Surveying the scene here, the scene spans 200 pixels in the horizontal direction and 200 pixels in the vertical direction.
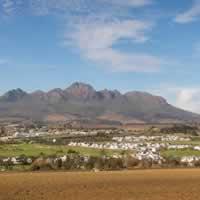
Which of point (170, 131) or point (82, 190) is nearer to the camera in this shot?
point (82, 190)

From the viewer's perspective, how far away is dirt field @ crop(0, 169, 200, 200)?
34.8 meters

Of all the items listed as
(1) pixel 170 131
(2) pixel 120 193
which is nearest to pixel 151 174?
(2) pixel 120 193

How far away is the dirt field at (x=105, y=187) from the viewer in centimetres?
3481

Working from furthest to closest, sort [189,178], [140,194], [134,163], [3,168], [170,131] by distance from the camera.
Result: [170,131] → [134,163] → [3,168] → [189,178] → [140,194]

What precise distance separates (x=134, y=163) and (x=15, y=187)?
28843 millimetres

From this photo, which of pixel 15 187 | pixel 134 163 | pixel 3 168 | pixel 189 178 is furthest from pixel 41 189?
pixel 134 163

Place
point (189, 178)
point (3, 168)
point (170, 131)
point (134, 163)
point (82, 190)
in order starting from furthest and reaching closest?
point (170, 131)
point (134, 163)
point (3, 168)
point (189, 178)
point (82, 190)

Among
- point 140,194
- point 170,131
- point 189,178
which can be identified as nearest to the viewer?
point 140,194

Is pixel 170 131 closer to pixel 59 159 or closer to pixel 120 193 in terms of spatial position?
pixel 59 159

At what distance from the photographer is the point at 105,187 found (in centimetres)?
4078

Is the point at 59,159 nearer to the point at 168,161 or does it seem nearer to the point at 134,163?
the point at 134,163

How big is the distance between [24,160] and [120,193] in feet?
111

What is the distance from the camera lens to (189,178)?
4925 cm

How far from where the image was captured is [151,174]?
53.9m
